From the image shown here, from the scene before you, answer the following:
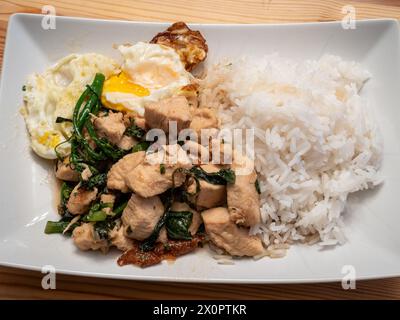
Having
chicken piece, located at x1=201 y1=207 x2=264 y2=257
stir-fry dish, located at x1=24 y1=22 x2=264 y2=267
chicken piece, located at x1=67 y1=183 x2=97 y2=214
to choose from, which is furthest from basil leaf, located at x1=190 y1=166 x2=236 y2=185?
chicken piece, located at x1=67 y1=183 x2=97 y2=214

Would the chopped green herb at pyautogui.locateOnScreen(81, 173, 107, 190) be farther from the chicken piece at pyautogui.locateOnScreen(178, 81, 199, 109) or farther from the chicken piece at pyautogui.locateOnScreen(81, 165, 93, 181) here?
the chicken piece at pyautogui.locateOnScreen(178, 81, 199, 109)

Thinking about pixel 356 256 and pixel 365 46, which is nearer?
pixel 356 256

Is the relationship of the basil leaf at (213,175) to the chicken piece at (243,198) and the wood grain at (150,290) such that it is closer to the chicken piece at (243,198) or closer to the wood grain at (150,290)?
the chicken piece at (243,198)

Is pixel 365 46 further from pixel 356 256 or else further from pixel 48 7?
pixel 48 7

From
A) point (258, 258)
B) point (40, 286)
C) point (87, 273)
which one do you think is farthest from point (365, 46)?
point (40, 286)

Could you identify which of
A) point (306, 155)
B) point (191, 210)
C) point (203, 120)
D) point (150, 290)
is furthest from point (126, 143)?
point (306, 155)

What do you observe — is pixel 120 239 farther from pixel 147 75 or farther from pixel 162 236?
pixel 147 75
